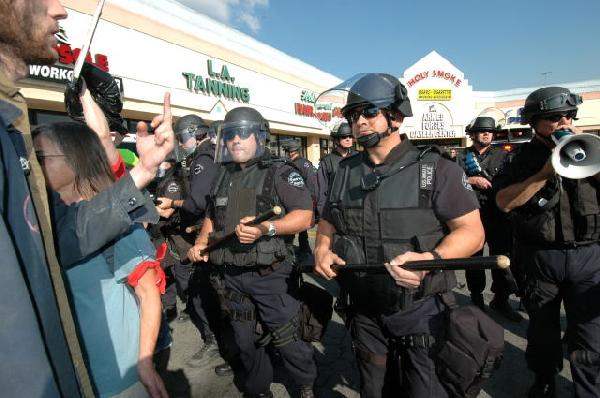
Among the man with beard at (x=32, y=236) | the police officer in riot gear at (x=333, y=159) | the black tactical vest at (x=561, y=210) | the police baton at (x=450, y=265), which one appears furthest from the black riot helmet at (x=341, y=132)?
the man with beard at (x=32, y=236)

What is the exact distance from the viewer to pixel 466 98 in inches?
1091

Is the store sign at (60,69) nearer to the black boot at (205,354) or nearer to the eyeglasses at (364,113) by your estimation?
the black boot at (205,354)

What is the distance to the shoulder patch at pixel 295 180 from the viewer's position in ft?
9.05

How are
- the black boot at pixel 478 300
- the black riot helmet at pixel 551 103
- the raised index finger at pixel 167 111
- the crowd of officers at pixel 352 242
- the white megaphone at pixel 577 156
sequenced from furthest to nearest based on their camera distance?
the black boot at pixel 478 300
the black riot helmet at pixel 551 103
the white megaphone at pixel 577 156
the raised index finger at pixel 167 111
the crowd of officers at pixel 352 242

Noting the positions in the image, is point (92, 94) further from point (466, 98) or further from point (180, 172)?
point (466, 98)

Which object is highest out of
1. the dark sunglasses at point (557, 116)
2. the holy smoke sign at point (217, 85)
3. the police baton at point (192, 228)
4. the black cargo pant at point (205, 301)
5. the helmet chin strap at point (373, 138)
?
the holy smoke sign at point (217, 85)

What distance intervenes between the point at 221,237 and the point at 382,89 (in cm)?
153

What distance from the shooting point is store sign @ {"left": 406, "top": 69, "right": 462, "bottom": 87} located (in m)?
27.3

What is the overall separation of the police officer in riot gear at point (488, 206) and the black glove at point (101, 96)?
12.3 feet

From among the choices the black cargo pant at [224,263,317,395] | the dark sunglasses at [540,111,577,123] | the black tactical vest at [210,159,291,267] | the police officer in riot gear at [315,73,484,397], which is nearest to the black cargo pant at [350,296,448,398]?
the police officer in riot gear at [315,73,484,397]

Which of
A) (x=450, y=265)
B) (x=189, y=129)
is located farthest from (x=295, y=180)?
(x=189, y=129)

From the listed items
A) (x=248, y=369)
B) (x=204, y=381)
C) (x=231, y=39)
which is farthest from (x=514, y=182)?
(x=231, y=39)

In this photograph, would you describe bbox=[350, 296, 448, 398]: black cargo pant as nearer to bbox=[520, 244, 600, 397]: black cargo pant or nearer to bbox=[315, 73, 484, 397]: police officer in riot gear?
bbox=[315, 73, 484, 397]: police officer in riot gear

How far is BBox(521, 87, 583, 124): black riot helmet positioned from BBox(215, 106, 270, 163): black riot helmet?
6.55ft
